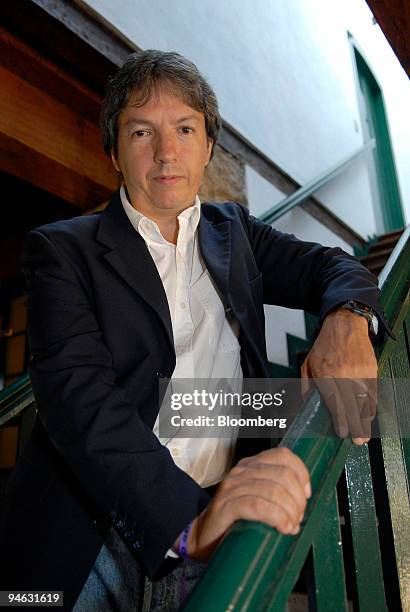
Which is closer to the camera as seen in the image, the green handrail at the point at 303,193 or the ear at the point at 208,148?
the ear at the point at 208,148

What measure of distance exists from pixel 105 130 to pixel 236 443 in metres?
0.84

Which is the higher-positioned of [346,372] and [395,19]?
[395,19]

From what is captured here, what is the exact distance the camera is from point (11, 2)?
221 centimetres

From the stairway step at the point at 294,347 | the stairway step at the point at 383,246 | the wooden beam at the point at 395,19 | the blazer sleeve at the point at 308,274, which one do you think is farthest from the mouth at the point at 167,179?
the stairway step at the point at 383,246

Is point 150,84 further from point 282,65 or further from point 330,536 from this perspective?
point 282,65

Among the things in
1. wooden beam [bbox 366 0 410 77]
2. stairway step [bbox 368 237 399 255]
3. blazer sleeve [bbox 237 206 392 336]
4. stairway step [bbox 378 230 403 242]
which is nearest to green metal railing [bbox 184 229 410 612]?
blazer sleeve [bbox 237 206 392 336]

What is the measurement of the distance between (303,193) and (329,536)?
328 cm

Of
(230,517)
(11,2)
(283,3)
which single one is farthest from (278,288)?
(283,3)

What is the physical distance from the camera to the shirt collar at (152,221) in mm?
1243

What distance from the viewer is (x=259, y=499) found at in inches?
26.0

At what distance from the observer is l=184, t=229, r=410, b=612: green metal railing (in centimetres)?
59

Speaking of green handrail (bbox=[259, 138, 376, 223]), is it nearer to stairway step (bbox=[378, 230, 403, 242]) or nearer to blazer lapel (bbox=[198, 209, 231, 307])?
stairway step (bbox=[378, 230, 403, 242])

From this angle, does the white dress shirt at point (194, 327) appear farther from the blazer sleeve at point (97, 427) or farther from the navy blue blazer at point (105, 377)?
the blazer sleeve at point (97, 427)

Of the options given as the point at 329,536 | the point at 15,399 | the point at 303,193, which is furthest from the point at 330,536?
the point at 303,193
